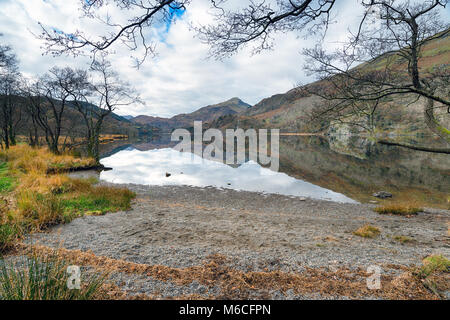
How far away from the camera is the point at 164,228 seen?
5.91 metres

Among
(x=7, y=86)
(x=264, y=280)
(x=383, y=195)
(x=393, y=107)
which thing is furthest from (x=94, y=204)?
(x=7, y=86)

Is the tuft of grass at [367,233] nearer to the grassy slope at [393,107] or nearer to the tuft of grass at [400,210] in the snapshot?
the grassy slope at [393,107]

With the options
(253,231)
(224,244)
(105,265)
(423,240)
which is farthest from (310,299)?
(423,240)

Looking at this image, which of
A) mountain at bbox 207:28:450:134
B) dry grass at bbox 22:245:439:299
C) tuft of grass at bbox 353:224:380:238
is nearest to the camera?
dry grass at bbox 22:245:439:299

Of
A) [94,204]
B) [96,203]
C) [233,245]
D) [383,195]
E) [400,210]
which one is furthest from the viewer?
[383,195]

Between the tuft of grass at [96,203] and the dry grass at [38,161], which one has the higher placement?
the dry grass at [38,161]

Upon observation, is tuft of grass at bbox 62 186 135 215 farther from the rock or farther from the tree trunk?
A: the rock

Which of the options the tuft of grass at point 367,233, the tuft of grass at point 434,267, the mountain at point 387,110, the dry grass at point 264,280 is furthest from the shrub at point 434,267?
the mountain at point 387,110

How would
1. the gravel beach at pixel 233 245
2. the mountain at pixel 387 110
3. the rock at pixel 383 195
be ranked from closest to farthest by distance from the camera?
the gravel beach at pixel 233 245
the mountain at pixel 387 110
the rock at pixel 383 195

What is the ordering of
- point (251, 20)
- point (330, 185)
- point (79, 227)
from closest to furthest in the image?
point (251, 20)
point (79, 227)
point (330, 185)

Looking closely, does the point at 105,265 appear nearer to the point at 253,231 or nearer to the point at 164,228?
the point at 164,228

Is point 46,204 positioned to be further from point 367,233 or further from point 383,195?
point 383,195

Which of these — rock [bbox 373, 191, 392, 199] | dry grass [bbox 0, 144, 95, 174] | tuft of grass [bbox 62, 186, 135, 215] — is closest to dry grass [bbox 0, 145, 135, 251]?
tuft of grass [bbox 62, 186, 135, 215]

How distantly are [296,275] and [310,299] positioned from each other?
0.54m
